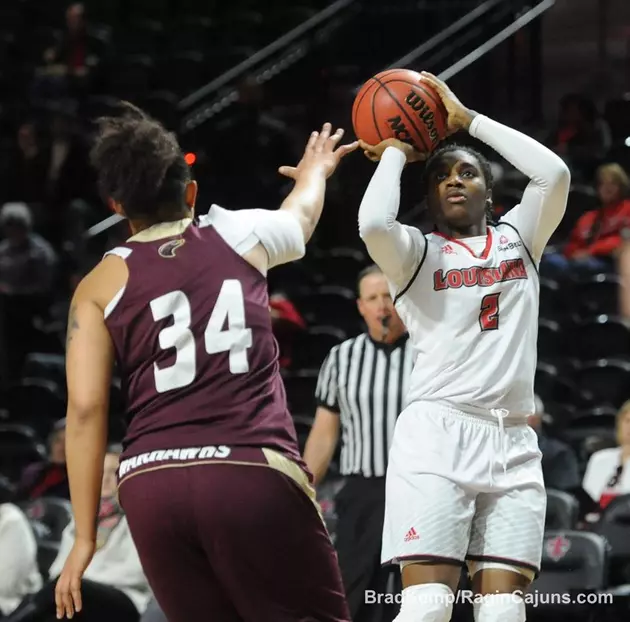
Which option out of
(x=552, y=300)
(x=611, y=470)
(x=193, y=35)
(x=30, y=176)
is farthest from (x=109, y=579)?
(x=193, y=35)

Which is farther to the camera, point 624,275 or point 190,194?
point 624,275

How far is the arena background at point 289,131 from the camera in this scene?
8.22m

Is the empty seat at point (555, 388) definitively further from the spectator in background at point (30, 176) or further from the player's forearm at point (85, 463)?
the player's forearm at point (85, 463)

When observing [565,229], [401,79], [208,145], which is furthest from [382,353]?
[208,145]

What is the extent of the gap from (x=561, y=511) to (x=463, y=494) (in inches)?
97.5

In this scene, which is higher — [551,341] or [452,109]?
[452,109]

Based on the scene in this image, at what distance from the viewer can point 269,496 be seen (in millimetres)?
3059

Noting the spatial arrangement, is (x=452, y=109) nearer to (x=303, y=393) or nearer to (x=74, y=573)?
(x=74, y=573)

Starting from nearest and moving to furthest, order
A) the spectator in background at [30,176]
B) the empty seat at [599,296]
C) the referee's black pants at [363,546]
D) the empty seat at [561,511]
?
the referee's black pants at [363,546]
the empty seat at [561,511]
the empty seat at [599,296]
the spectator in background at [30,176]

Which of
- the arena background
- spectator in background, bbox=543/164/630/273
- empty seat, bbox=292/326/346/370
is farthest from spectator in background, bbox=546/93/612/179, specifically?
empty seat, bbox=292/326/346/370

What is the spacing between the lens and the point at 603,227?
8.73 metres

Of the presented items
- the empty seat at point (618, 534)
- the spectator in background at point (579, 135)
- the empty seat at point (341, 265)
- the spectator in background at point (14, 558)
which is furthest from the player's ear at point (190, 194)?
the spectator in background at point (579, 135)

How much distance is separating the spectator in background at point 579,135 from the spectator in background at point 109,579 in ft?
14.0

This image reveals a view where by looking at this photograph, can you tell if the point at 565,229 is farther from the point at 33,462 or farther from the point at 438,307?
the point at 438,307
